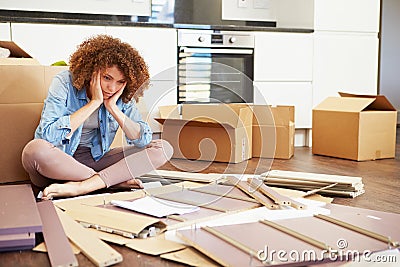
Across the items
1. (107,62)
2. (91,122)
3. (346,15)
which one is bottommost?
(91,122)

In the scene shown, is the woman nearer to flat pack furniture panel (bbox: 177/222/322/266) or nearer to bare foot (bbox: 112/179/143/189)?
bare foot (bbox: 112/179/143/189)

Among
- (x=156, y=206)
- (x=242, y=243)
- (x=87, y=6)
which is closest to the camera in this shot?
(x=242, y=243)

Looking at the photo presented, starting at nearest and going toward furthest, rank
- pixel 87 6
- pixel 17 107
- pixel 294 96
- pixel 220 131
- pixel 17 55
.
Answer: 1. pixel 17 107
2. pixel 17 55
3. pixel 220 131
4. pixel 87 6
5. pixel 294 96

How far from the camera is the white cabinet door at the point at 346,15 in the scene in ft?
13.2

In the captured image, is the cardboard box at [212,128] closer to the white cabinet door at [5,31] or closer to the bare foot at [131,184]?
the bare foot at [131,184]

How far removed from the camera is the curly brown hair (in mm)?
2236

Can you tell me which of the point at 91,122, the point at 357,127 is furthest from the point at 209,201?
the point at 357,127

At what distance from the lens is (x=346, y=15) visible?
410 cm

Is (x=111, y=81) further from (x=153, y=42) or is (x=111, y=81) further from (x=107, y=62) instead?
(x=153, y=42)

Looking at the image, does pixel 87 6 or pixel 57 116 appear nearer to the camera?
pixel 57 116

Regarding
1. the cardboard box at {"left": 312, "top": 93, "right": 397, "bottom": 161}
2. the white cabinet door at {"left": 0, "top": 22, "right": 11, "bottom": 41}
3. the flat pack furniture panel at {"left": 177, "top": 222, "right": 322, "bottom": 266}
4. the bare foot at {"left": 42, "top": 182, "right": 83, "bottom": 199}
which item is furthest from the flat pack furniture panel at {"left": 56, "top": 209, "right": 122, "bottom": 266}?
the cardboard box at {"left": 312, "top": 93, "right": 397, "bottom": 161}

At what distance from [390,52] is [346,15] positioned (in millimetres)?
1677

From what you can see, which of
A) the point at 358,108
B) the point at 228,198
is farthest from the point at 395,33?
the point at 228,198

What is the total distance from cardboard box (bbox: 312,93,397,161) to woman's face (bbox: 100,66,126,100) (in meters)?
1.60
